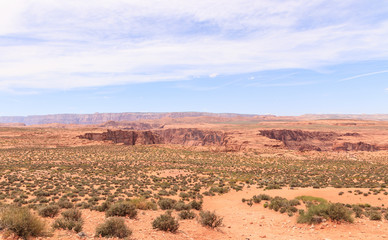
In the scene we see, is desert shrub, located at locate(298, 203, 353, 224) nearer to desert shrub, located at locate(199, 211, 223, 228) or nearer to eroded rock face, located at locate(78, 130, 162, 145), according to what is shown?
desert shrub, located at locate(199, 211, 223, 228)

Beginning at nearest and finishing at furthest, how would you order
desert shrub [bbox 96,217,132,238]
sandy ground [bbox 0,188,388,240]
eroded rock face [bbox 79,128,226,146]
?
1. desert shrub [bbox 96,217,132,238]
2. sandy ground [bbox 0,188,388,240]
3. eroded rock face [bbox 79,128,226,146]

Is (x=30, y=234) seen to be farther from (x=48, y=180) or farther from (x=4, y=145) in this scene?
(x=4, y=145)

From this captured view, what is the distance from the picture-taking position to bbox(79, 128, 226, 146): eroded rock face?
78.3m

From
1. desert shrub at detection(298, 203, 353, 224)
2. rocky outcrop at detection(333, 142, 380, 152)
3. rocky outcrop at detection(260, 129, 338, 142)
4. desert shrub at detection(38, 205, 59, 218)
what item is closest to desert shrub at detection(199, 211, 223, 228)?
desert shrub at detection(298, 203, 353, 224)

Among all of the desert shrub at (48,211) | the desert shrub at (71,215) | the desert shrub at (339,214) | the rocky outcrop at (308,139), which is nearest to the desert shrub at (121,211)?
the desert shrub at (71,215)

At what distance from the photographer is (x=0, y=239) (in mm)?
7043

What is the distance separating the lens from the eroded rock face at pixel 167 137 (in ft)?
257

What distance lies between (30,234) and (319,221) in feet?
38.0

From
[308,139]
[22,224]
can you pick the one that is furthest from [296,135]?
[22,224]

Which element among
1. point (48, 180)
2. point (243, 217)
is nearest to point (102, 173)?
point (48, 180)

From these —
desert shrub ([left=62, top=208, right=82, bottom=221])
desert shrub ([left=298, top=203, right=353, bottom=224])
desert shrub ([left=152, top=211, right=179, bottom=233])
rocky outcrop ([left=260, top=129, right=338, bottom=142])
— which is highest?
desert shrub ([left=62, top=208, right=82, bottom=221])

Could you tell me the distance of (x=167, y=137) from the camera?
5492 inches

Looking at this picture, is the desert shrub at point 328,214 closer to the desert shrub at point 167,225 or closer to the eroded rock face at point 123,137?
the desert shrub at point 167,225

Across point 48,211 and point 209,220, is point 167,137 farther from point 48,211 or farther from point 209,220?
point 209,220
